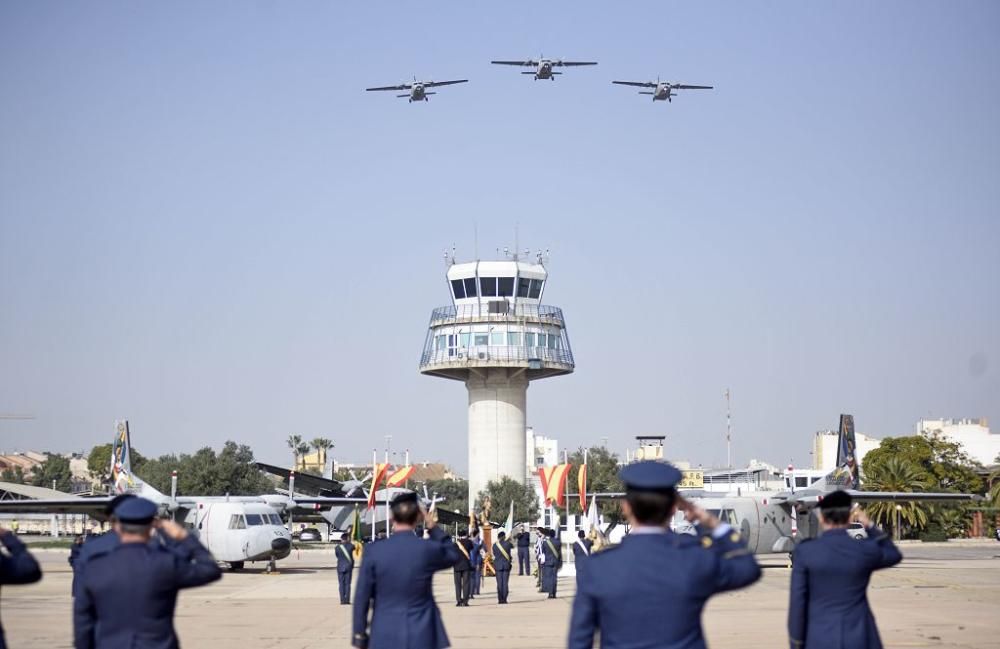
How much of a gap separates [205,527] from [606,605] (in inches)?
1424

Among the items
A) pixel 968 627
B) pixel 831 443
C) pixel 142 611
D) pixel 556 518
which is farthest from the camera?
pixel 831 443

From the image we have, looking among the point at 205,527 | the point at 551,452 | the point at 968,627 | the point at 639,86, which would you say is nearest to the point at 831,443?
the point at 551,452

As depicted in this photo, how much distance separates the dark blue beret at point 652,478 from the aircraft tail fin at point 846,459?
158ft

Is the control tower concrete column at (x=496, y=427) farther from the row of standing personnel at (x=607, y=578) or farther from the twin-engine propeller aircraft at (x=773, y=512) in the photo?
the row of standing personnel at (x=607, y=578)

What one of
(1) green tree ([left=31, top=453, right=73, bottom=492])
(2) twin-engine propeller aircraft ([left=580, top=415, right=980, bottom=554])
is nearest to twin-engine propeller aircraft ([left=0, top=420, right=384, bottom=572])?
(2) twin-engine propeller aircraft ([left=580, top=415, right=980, bottom=554])

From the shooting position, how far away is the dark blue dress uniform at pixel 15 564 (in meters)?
7.12

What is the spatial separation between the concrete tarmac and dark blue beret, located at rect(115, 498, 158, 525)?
38.8 ft

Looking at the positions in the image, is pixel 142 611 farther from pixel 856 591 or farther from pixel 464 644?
pixel 464 644

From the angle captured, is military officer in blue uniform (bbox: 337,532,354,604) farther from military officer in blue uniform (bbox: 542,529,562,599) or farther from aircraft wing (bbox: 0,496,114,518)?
aircraft wing (bbox: 0,496,114,518)

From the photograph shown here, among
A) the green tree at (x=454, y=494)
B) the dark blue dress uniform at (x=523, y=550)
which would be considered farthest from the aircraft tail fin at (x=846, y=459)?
the green tree at (x=454, y=494)

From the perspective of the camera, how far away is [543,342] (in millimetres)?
82438

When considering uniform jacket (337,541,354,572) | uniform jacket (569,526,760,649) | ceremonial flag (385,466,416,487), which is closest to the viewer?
Answer: uniform jacket (569,526,760,649)

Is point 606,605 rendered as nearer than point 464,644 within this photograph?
Yes

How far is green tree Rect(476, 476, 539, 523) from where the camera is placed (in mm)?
78438
